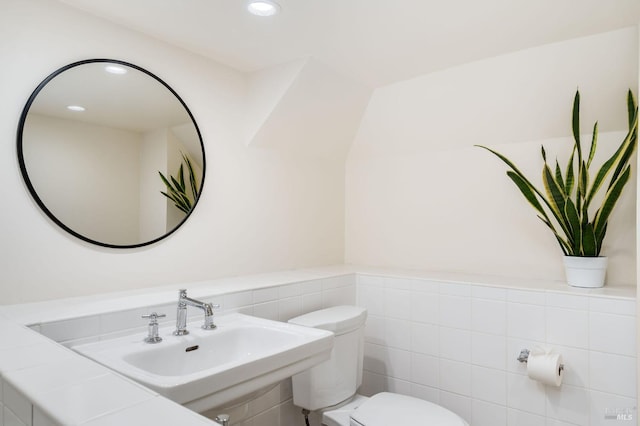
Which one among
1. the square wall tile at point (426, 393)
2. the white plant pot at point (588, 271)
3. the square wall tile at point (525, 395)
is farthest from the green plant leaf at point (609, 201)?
the square wall tile at point (426, 393)

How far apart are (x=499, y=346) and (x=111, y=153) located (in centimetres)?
196

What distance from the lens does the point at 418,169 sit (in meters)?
2.64

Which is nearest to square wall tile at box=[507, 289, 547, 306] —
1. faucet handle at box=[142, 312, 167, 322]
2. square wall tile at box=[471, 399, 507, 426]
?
square wall tile at box=[471, 399, 507, 426]

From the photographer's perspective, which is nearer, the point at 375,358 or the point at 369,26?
the point at 369,26

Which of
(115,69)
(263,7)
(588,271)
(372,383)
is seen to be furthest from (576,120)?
(115,69)

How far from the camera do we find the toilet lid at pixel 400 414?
1694mm

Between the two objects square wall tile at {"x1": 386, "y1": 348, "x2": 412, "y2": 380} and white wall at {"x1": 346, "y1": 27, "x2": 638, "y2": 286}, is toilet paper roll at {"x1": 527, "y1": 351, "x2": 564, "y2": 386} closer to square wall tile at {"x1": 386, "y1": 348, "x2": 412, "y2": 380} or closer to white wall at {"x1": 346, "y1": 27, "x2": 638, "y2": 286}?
white wall at {"x1": 346, "y1": 27, "x2": 638, "y2": 286}

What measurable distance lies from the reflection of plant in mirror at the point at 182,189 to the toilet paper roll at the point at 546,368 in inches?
67.1

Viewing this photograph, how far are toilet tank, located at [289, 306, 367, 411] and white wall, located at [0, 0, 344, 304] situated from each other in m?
0.61

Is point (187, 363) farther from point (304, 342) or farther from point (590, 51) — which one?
point (590, 51)

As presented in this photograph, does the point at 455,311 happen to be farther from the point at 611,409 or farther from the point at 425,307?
the point at 611,409

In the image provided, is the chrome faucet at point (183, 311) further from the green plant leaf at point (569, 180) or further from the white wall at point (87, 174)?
the green plant leaf at point (569, 180)

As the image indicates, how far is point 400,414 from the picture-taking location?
1.75 metres

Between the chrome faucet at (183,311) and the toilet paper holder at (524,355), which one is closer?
the chrome faucet at (183,311)
